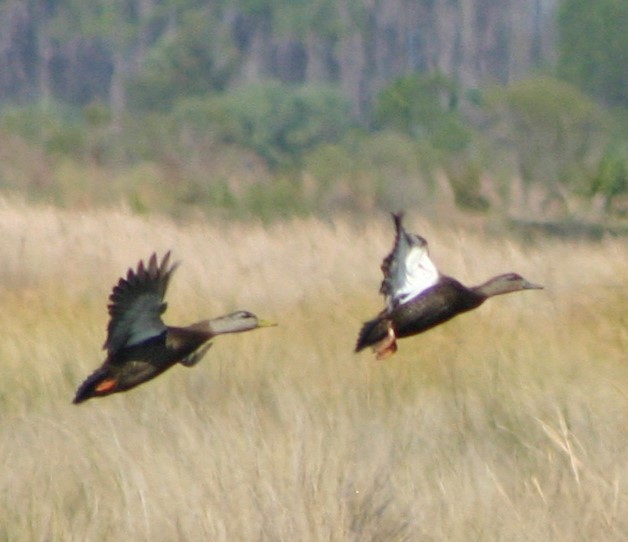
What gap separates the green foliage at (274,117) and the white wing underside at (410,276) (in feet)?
97.6

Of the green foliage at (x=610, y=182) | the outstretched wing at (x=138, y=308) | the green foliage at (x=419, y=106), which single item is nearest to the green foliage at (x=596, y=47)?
the green foliage at (x=419, y=106)

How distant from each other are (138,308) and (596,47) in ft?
152

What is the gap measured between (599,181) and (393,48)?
3564cm

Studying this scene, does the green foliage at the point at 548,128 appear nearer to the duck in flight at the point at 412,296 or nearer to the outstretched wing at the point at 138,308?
the duck in flight at the point at 412,296

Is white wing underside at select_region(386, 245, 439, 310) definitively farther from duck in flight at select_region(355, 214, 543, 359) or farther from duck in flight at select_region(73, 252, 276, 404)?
duck in flight at select_region(73, 252, 276, 404)

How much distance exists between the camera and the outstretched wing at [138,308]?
5668mm

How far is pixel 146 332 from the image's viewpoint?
5.71m

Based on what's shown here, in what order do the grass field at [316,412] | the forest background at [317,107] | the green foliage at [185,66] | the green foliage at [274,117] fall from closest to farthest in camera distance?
the grass field at [316,412] < the forest background at [317,107] < the green foliage at [274,117] < the green foliage at [185,66]

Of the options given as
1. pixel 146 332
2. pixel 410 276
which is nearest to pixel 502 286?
pixel 410 276

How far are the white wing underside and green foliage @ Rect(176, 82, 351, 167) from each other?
29.8m

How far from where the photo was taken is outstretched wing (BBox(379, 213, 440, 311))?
6035mm

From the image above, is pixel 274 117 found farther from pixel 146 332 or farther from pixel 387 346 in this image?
pixel 146 332

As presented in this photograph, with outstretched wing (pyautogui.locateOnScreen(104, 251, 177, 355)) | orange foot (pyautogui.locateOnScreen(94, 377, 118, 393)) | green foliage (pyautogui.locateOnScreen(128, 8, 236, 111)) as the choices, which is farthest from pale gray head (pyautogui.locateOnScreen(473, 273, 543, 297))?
green foliage (pyautogui.locateOnScreen(128, 8, 236, 111))

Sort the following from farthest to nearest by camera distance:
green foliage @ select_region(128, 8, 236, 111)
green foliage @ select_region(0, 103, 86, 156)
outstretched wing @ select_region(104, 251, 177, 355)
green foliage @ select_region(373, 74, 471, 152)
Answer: green foliage @ select_region(128, 8, 236, 111), green foliage @ select_region(373, 74, 471, 152), green foliage @ select_region(0, 103, 86, 156), outstretched wing @ select_region(104, 251, 177, 355)
